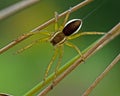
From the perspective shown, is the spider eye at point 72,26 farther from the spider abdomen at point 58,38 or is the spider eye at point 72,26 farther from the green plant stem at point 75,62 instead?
the green plant stem at point 75,62

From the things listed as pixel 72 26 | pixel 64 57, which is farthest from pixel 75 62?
pixel 64 57

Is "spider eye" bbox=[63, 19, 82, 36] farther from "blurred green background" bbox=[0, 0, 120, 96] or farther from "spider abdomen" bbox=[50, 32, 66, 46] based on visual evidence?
"blurred green background" bbox=[0, 0, 120, 96]

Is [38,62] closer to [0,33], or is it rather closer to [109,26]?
[0,33]

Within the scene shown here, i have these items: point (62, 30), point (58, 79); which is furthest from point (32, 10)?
point (58, 79)

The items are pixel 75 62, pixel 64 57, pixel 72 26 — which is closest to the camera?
pixel 75 62

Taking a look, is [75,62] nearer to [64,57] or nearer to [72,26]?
[72,26]

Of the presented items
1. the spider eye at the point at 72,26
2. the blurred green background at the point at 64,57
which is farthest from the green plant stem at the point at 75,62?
the blurred green background at the point at 64,57
